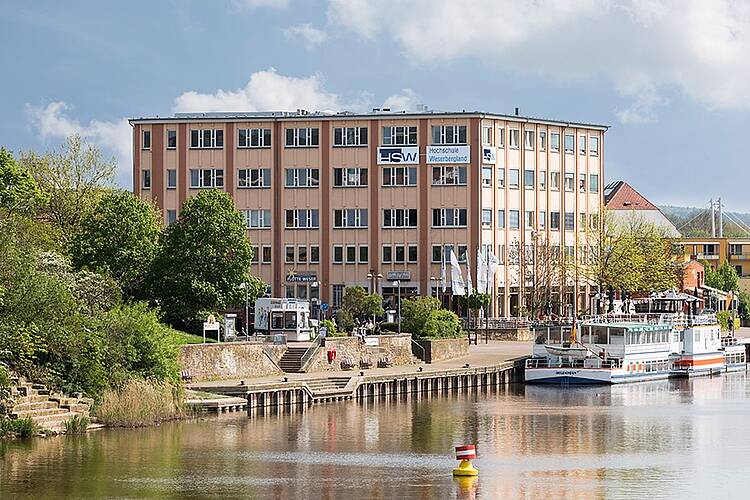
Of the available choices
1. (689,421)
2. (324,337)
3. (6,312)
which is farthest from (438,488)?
(324,337)

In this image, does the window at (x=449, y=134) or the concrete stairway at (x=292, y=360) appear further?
the window at (x=449, y=134)

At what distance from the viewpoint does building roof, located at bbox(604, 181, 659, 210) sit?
179m

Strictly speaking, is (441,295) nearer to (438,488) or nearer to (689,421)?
(689,421)

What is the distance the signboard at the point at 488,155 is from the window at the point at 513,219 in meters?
5.28

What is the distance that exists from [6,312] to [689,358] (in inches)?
2305

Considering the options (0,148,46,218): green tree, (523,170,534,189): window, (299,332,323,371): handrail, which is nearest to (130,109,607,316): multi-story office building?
(523,170,534,189): window

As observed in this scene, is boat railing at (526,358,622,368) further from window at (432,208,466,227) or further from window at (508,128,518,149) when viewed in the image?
window at (508,128,518,149)

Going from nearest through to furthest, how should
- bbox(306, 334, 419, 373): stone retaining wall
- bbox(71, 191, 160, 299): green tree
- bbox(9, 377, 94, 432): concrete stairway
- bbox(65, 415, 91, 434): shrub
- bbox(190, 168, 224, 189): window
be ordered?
bbox(9, 377, 94, 432): concrete stairway, bbox(65, 415, 91, 434): shrub, bbox(306, 334, 419, 373): stone retaining wall, bbox(71, 191, 160, 299): green tree, bbox(190, 168, 224, 189): window

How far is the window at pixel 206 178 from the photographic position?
132 metres

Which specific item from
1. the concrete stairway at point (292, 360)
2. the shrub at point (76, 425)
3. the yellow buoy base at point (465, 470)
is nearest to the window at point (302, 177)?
the concrete stairway at point (292, 360)

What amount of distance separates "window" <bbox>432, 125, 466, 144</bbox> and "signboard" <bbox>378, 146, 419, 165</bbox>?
212cm

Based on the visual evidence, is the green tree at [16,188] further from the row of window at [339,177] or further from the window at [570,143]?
the window at [570,143]

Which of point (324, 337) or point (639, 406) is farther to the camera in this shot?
point (324, 337)

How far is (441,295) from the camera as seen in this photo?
129m
